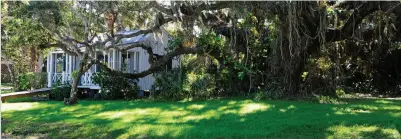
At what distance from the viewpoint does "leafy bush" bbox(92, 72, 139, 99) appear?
1639 cm

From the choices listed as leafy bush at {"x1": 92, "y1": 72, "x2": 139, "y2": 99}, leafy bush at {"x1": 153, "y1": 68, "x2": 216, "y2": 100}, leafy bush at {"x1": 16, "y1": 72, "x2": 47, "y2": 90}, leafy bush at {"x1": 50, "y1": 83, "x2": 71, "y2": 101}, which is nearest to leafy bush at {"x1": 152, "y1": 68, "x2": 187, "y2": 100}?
leafy bush at {"x1": 153, "y1": 68, "x2": 216, "y2": 100}

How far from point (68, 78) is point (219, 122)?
14133mm

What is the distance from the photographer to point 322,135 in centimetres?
712

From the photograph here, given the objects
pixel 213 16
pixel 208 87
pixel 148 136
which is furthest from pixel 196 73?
pixel 148 136

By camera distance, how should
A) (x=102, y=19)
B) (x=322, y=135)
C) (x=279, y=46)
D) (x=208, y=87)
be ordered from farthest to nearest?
(x=102, y=19) < (x=208, y=87) < (x=279, y=46) < (x=322, y=135)

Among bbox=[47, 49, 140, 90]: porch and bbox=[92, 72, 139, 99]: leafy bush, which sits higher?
bbox=[47, 49, 140, 90]: porch

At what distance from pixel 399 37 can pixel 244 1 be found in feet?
23.4

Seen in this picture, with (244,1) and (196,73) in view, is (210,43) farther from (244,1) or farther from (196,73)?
(244,1)

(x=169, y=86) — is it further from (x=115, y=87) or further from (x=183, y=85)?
(x=115, y=87)

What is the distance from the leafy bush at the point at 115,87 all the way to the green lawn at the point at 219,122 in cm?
483

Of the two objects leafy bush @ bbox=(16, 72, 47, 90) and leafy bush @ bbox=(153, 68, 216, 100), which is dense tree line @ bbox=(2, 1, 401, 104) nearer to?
leafy bush @ bbox=(153, 68, 216, 100)

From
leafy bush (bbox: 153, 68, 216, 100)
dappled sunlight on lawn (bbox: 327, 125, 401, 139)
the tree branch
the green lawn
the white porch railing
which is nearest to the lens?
dappled sunlight on lawn (bbox: 327, 125, 401, 139)

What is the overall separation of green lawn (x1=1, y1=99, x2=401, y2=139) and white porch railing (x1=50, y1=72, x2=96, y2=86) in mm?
7772

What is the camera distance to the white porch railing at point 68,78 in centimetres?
1930
